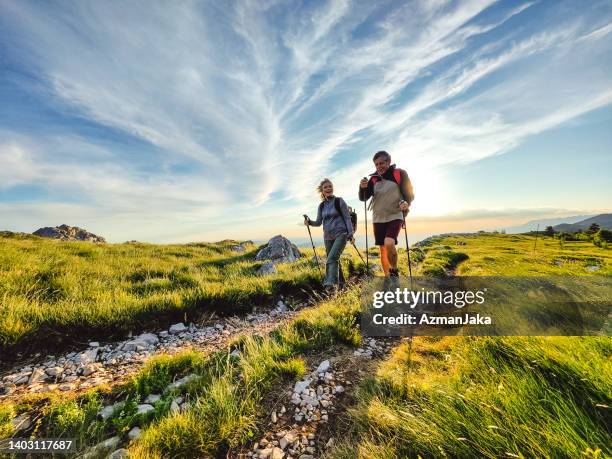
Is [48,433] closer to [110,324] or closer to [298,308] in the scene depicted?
[110,324]

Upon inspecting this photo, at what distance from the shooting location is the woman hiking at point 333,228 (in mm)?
8469

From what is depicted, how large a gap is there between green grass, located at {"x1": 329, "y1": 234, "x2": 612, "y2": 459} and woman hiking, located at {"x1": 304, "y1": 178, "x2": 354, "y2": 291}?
4959 mm

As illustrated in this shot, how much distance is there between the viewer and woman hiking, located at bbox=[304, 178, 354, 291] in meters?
8.47

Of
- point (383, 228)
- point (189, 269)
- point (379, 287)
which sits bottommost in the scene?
point (379, 287)

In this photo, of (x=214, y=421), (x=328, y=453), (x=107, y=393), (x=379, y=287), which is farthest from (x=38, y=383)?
(x=379, y=287)

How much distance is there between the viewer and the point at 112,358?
4727mm

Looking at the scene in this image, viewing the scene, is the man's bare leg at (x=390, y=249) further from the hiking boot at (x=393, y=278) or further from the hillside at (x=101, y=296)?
the hillside at (x=101, y=296)

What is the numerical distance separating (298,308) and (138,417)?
5327 mm

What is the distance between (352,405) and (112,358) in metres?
4.34

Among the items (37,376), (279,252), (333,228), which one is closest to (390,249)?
(333,228)

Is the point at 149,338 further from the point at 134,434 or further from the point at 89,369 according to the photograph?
the point at 134,434

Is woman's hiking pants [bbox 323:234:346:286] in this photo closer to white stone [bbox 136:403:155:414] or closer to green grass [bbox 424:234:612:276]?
green grass [bbox 424:234:612:276]

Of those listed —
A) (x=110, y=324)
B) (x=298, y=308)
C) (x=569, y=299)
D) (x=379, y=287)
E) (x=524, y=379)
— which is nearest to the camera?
(x=524, y=379)

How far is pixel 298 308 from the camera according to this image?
26.5 ft
